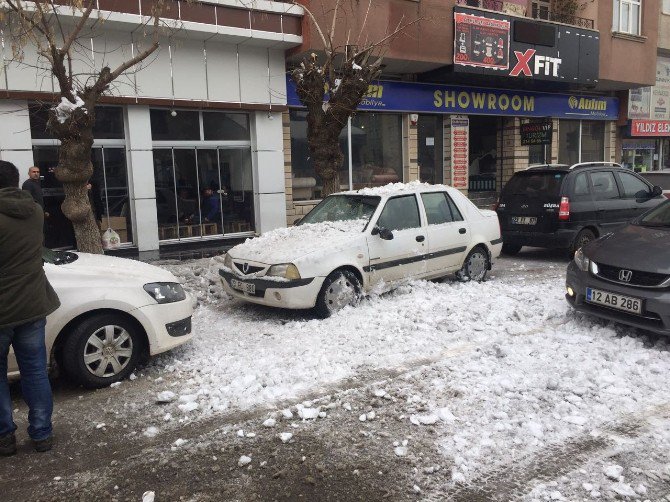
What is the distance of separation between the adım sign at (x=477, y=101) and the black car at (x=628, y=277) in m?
7.64

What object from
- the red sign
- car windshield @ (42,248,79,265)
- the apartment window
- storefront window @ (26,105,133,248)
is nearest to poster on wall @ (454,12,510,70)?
the apartment window

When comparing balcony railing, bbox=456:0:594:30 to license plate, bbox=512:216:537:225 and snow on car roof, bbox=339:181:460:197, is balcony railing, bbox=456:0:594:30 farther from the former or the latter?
snow on car roof, bbox=339:181:460:197

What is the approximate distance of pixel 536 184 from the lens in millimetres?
10484

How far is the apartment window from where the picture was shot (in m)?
18.3

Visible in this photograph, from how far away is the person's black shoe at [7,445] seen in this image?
3.78 m

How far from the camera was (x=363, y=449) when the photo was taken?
12.2 ft

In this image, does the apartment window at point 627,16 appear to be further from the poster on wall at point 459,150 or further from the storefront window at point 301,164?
the storefront window at point 301,164

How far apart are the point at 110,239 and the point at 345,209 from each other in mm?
5763

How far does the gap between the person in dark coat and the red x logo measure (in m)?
13.7

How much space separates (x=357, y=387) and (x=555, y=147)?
16478mm

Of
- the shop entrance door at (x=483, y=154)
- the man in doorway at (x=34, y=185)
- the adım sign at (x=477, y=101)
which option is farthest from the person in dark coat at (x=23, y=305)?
the shop entrance door at (x=483, y=154)

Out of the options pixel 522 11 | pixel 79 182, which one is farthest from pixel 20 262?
pixel 522 11

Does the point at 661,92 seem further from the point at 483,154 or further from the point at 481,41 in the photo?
the point at 481,41

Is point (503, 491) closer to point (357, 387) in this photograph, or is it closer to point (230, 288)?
point (357, 387)
